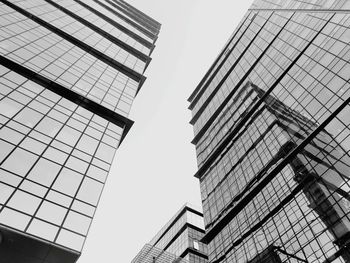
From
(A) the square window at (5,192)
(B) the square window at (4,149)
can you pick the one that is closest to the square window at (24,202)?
(A) the square window at (5,192)

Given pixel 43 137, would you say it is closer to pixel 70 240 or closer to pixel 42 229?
pixel 42 229

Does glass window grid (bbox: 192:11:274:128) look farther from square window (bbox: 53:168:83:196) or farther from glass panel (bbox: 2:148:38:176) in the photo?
glass panel (bbox: 2:148:38:176)

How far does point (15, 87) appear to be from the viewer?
1950 cm

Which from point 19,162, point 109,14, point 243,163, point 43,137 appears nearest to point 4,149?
point 19,162

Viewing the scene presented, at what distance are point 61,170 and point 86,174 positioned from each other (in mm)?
1560

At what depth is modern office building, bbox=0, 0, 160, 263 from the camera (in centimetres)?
1293

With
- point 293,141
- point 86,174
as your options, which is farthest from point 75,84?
point 293,141

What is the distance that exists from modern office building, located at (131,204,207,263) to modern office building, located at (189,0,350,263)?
10.3 meters

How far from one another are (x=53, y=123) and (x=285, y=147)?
24226mm

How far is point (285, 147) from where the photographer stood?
104 feet

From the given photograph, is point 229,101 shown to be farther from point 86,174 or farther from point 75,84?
point 86,174

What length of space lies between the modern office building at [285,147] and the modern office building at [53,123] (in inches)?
688

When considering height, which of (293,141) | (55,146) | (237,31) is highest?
(237,31)

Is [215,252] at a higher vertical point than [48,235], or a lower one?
lower
